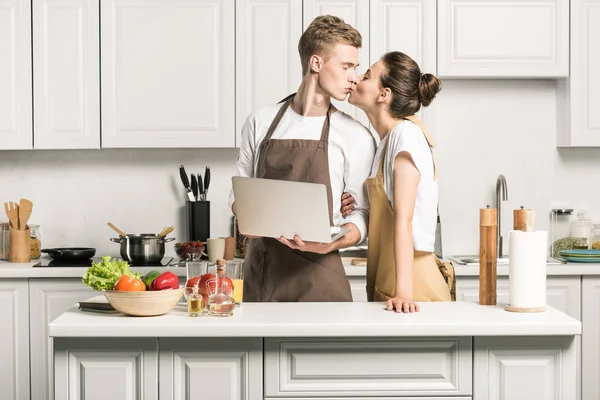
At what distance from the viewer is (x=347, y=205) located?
2.85 metres

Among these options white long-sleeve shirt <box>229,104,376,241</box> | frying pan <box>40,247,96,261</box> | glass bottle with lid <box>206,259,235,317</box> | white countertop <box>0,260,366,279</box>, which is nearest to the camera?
glass bottle with lid <box>206,259,235,317</box>

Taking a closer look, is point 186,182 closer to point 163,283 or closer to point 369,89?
point 369,89

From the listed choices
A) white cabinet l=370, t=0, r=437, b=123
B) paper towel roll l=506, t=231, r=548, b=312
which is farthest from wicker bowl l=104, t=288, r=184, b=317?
white cabinet l=370, t=0, r=437, b=123

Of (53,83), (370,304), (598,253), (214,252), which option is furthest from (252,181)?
(598,253)

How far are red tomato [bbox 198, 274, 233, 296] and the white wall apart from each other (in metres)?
2.12

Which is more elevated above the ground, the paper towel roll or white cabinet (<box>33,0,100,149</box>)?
white cabinet (<box>33,0,100,149</box>)

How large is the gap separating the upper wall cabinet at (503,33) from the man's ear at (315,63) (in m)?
1.42

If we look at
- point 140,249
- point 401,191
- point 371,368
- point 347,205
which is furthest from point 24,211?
point 371,368

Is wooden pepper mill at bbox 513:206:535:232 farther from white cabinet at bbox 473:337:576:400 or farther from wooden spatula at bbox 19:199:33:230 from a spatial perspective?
wooden spatula at bbox 19:199:33:230

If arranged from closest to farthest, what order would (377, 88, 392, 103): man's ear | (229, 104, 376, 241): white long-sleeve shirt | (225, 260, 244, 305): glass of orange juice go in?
1. (225, 260, 244, 305): glass of orange juice
2. (377, 88, 392, 103): man's ear
3. (229, 104, 376, 241): white long-sleeve shirt

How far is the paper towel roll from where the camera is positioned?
229 centimetres

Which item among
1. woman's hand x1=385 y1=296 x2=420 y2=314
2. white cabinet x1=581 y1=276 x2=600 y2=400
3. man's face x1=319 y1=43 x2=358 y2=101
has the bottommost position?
white cabinet x1=581 y1=276 x2=600 y2=400

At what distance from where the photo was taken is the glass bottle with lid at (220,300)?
226 cm

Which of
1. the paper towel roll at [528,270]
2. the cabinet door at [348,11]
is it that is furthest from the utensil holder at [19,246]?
the paper towel roll at [528,270]
